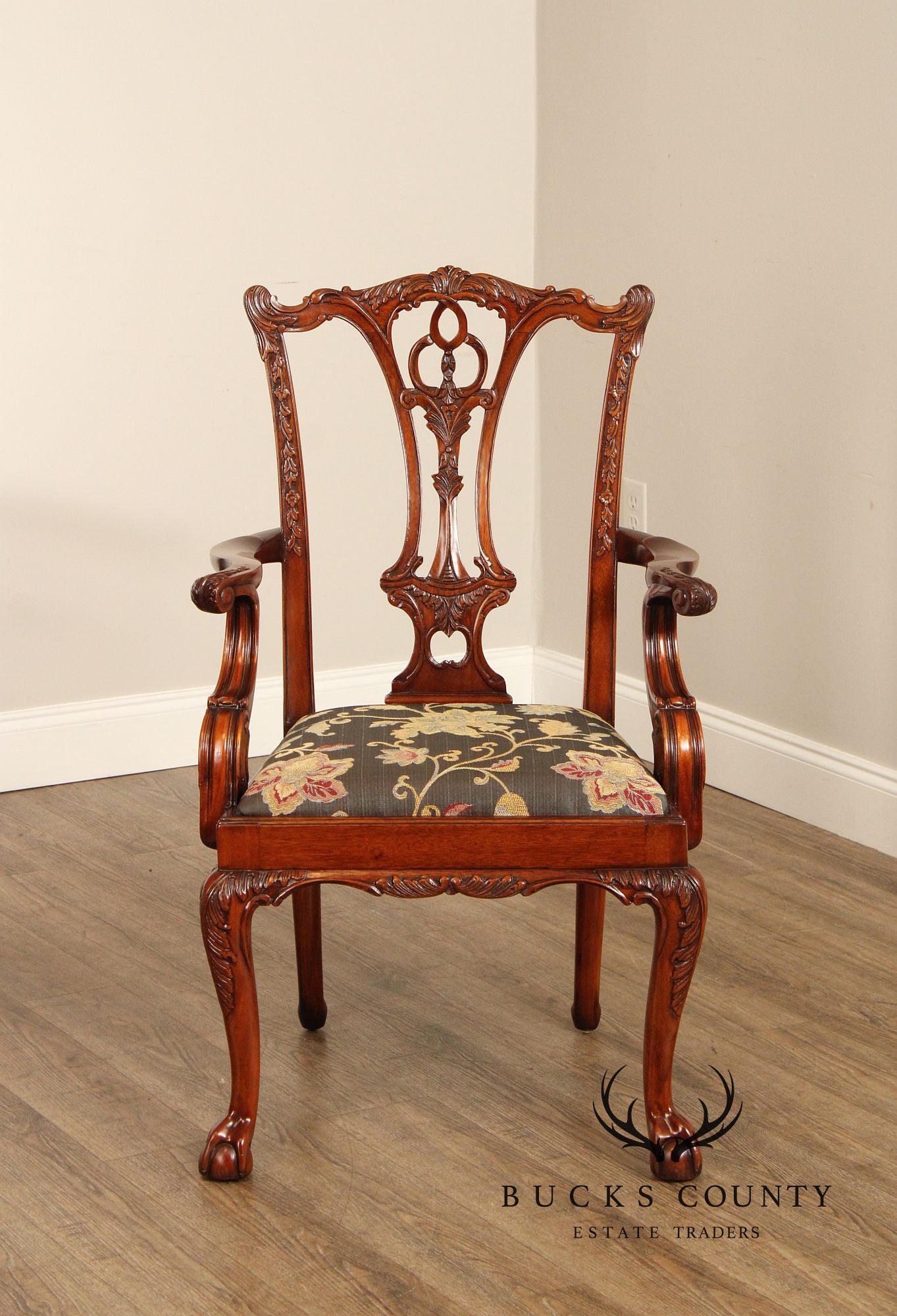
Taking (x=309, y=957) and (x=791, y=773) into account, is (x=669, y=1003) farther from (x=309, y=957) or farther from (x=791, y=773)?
(x=791, y=773)

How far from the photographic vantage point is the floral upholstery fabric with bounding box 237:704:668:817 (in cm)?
150

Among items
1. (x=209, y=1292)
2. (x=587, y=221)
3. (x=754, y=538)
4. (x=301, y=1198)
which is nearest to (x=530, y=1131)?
(x=301, y=1198)

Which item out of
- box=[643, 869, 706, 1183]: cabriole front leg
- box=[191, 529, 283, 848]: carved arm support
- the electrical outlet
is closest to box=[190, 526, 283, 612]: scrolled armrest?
box=[191, 529, 283, 848]: carved arm support

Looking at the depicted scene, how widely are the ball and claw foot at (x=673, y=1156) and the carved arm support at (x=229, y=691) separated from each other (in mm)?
583

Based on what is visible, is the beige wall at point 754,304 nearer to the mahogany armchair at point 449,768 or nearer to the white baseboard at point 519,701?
the white baseboard at point 519,701

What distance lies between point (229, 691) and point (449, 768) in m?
0.25

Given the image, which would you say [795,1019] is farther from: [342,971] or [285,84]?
[285,84]

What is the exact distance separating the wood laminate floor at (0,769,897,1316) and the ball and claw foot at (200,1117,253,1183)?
0.11ft

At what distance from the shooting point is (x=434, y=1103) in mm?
1760

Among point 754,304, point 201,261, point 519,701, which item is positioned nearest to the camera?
point 754,304

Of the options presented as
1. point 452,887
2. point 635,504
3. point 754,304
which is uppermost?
point 754,304

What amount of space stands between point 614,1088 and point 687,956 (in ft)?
1.05

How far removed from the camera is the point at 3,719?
2.98m

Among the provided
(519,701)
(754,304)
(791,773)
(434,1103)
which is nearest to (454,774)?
(434,1103)
